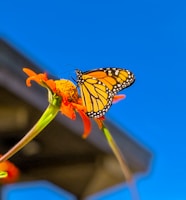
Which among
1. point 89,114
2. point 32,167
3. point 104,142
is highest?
point 104,142

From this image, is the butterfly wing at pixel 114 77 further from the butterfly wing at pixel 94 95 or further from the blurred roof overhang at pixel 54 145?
the blurred roof overhang at pixel 54 145

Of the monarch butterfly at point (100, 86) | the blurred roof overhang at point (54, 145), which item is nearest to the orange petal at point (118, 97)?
the monarch butterfly at point (100, 86)

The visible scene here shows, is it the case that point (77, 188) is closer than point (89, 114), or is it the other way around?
point (89, 114)

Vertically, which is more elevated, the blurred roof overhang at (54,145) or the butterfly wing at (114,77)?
the blurred roof overhang at (54,145)

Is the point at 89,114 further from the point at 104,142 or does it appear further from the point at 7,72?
the point at 104,142

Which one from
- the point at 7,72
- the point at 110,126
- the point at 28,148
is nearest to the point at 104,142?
the point at 110,126

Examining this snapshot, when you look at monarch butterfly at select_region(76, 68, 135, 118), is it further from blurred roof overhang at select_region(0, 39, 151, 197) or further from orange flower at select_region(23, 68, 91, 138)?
blurred roof overhang at select_region(0, 39, 151, 197)

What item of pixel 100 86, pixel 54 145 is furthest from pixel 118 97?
pixel 54 145
